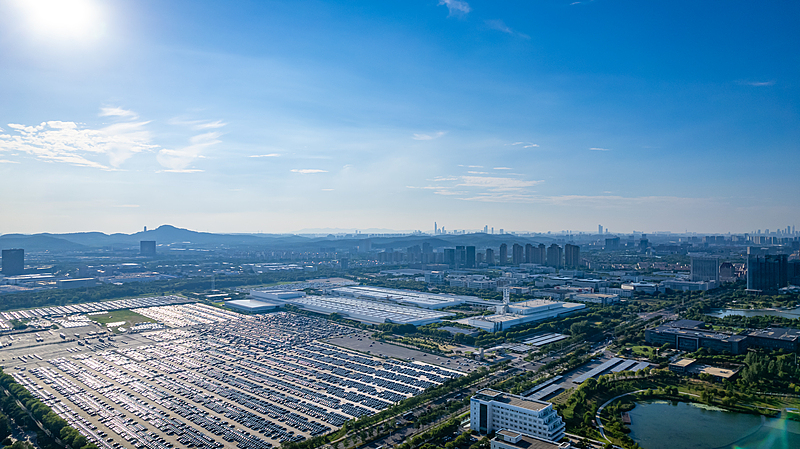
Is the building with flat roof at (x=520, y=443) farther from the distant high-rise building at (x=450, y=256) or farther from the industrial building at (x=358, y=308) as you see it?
the distant high-rise building at (x=450, y=256)

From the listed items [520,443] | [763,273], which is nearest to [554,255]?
[763,273]

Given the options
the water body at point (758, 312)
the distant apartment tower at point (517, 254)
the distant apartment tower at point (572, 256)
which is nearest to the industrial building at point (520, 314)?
the water body at point (758, 312)

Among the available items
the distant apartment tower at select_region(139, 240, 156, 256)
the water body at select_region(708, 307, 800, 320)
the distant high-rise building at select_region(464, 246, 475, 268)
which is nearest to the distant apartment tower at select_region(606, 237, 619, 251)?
the distant high-rise building at select_region(464, 246, 475, 268)

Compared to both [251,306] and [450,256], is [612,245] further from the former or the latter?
[251,306]

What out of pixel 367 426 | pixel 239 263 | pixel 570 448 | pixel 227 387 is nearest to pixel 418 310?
pixel 227 387

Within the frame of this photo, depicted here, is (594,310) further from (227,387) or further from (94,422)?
(94,422)
